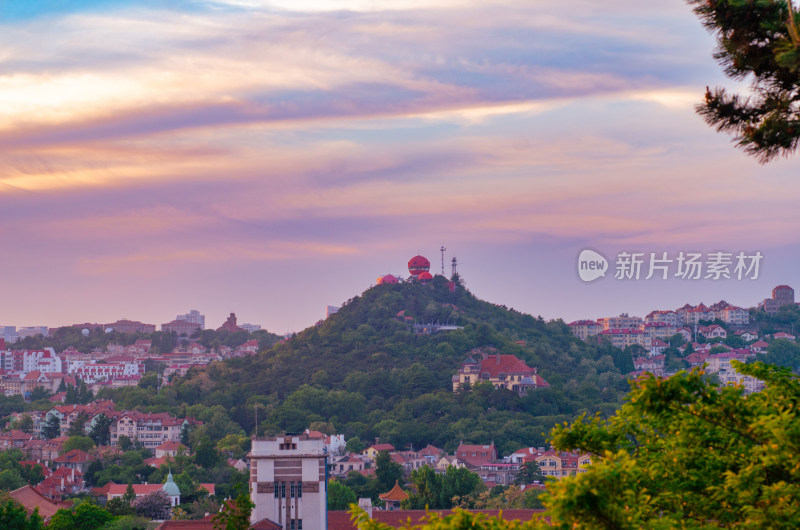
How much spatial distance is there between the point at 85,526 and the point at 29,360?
111937mm

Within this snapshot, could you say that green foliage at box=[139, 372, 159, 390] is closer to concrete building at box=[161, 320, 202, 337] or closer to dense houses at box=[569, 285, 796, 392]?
dense houses at box=[569, 285, 796, 392]

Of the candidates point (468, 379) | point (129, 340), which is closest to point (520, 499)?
point (468, 379)

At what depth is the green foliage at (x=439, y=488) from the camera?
1816 inches

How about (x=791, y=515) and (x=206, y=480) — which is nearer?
(x=791, y=515)

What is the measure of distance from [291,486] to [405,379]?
72889 millimetres

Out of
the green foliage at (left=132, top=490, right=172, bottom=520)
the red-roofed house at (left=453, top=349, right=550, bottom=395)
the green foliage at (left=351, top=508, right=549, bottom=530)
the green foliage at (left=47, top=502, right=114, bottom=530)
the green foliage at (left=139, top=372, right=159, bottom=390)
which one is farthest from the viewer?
the green foliage at (left=139, top=372, right=159, bottom=390)

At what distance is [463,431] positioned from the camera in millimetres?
80875

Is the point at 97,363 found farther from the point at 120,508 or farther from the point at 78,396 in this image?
the point at 120,508

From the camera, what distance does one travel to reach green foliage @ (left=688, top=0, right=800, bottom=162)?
357 inches

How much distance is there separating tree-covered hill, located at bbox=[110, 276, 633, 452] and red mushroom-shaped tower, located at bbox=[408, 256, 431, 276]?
2.15 metres

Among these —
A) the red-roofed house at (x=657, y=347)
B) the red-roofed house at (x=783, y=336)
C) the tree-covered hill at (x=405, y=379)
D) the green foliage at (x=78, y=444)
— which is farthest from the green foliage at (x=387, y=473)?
the red-roofed house at (x=783, y=336)

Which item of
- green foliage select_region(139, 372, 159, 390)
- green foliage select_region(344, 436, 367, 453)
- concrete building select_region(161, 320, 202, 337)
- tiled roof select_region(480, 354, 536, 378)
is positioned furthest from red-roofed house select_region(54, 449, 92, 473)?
concrete building select_region(161, 320, 202, 337)

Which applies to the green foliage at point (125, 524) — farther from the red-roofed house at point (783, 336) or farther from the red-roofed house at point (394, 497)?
the red-roofed house at point (783, 336)

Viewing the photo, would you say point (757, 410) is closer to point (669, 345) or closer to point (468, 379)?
point (468, 379)
